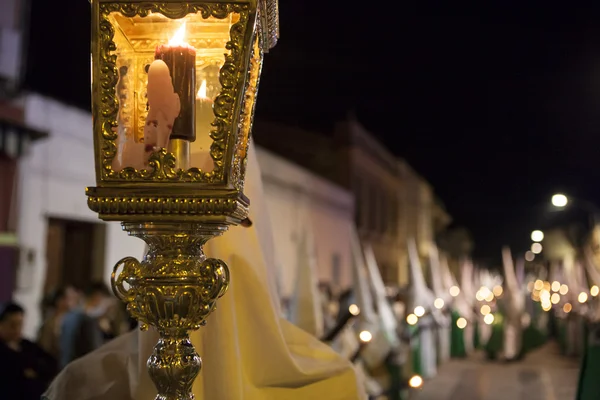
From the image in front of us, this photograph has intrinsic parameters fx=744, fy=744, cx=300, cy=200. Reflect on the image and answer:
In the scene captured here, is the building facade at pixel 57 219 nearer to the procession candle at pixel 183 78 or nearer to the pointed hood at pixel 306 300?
the pointed hood at pixel 306 300

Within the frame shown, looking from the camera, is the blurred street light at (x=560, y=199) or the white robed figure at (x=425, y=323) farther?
the blurred street light at (x=560, y=199)

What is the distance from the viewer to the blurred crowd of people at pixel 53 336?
5.10m

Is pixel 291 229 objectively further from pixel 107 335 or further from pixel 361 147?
pixel 107 335

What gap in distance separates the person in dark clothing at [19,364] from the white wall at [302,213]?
1082 centimetres

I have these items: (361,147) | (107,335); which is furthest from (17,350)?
(361,147)

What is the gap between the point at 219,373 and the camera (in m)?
2.54

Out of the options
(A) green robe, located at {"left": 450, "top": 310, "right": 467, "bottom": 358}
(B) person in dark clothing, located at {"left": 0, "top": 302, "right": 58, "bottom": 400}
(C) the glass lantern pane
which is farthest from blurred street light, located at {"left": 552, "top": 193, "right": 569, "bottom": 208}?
(C) the glass lantern pane

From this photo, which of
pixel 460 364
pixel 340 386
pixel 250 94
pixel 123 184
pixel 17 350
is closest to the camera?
pixel 123 184

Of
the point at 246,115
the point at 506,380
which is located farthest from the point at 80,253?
the point at 246,115

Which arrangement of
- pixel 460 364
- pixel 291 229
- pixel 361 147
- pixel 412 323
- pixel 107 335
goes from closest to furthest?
pixel 107 335, pixel 412 323, pixel 460 364, pixel 291 229, pixel 361 147

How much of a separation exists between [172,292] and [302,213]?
71.1 feet

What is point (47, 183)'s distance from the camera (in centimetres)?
1150

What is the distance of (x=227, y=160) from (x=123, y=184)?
0.96ft

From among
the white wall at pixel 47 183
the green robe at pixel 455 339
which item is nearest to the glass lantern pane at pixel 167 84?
the white wall at pixel 47 183
